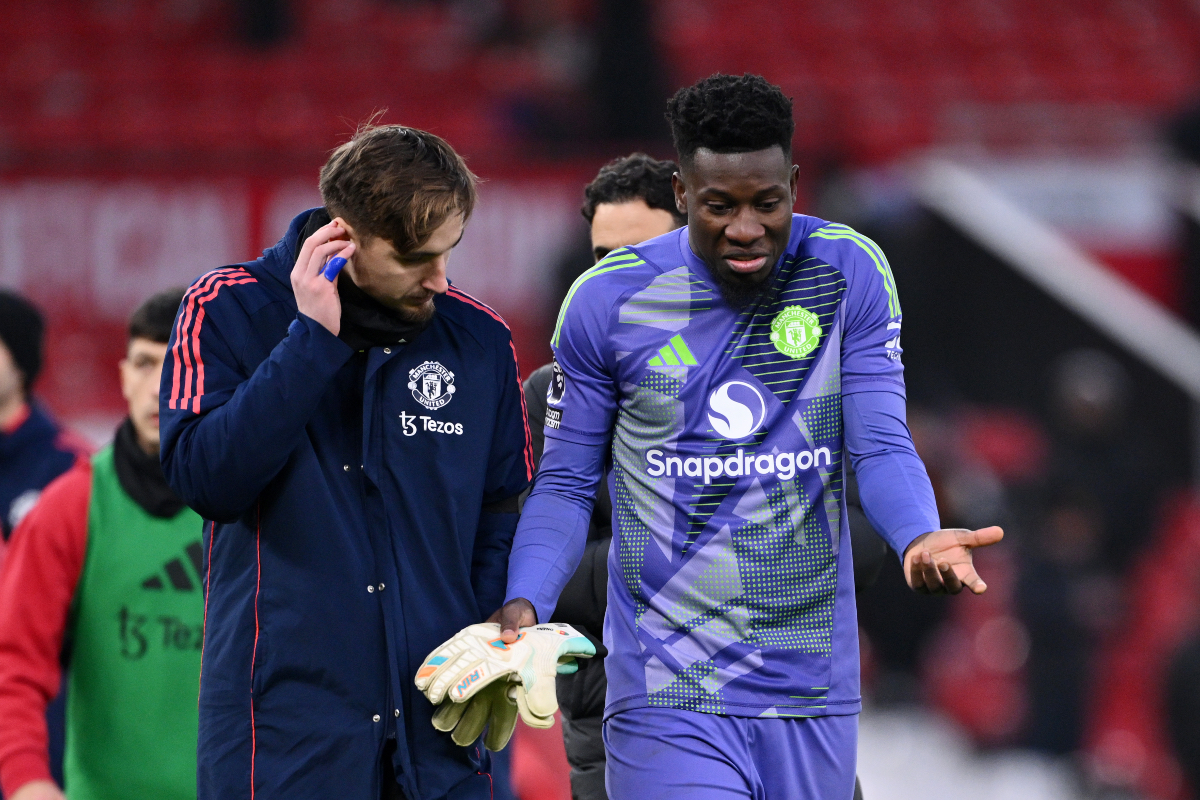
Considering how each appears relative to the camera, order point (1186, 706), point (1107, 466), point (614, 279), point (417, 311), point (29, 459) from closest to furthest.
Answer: point (417, 311)
point (614, 279)
point (29, 459)
point (1186, 706)
point (1107, 466)

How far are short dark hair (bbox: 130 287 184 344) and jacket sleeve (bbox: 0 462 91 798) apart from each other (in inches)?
15.3

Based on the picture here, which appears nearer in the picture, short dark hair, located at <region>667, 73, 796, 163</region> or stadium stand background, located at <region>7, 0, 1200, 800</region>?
short dark hair, located at <region>667, 73, 796, 163</region>

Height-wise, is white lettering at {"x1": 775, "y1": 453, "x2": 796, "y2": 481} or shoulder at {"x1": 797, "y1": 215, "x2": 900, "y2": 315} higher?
shoulder at {"x1": 797, "y1": 215, "x2": 900, "y2": 315}

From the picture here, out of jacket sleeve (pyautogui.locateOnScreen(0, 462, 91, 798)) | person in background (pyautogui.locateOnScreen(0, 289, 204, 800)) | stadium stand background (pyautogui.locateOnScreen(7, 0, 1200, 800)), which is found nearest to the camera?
jacket sleeve (pyautogui.locateOnScreen(0, 462, 91, 798))

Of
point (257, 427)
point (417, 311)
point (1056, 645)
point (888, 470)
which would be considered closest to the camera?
point (257, 427)

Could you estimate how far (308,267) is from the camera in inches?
97.9

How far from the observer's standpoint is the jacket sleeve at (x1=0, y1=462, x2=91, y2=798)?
336 centimetres

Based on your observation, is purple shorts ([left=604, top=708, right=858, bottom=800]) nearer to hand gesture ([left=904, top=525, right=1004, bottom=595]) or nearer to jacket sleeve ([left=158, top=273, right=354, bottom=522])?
hand gesture ([left=904, top=525, right=1004, bottom=595])

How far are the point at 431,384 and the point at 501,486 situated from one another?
26 centimetres

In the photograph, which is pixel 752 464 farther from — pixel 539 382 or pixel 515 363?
pixel 539 382

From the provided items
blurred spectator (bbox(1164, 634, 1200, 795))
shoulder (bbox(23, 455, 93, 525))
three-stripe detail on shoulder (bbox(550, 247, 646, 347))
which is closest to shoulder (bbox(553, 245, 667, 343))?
three-stripe detail on shoulder (bbox(550, 247, 646, 347))

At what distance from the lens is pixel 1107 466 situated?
913cm

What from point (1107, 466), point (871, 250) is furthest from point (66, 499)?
point (1107, 466)

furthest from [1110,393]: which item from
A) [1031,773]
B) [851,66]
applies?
[851,66]
